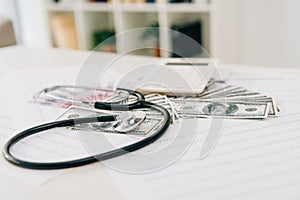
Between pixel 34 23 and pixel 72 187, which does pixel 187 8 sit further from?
pixel 72 187

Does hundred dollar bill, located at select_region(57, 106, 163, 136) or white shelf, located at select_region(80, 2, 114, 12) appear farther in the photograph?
white shelf, located at select_region(80, 2, 114, 12)

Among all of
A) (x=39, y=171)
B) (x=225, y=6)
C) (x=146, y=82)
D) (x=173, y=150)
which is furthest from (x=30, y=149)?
(x=225, y=6)

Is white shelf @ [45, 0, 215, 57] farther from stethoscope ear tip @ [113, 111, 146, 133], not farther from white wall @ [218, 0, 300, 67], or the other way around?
stethoscope ear tip @ [113, 111, 146, 133]

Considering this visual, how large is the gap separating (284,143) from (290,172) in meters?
0.08

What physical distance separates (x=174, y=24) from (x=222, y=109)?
151 cm

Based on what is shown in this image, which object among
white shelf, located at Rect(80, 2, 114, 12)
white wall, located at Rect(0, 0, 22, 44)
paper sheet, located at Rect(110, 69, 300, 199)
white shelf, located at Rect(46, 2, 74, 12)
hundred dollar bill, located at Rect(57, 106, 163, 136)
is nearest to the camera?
paper sheet, located at Rect(110, 69, 300, 199)

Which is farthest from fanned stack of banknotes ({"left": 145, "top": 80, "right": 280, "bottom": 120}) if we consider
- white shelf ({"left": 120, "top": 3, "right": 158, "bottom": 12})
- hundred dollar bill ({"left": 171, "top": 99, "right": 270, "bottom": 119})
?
white shelf ({"left": 120, "top": 3, "right": 158, "bottom": 12})

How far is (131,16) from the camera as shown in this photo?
90.8 inches

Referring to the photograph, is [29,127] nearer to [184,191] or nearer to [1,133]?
[1,133]

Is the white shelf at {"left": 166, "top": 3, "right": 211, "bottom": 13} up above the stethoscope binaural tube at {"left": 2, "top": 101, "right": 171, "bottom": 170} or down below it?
above

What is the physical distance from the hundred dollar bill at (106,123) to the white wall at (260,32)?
4.31 ft

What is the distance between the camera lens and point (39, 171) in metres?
0.51

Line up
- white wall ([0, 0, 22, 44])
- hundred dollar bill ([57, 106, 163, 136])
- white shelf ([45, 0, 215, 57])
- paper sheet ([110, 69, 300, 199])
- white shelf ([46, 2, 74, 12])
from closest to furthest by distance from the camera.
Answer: paper sheet ([110, 69, 300, 199])
hundred dollar bill ([57, 106, 163, 136])
white shelf ([45, 0, 215, 57])
white shelf ([46, 2, 74, 12])
white wall ([0, 0, 22, 44])

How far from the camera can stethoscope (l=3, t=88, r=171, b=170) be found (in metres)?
0.51
